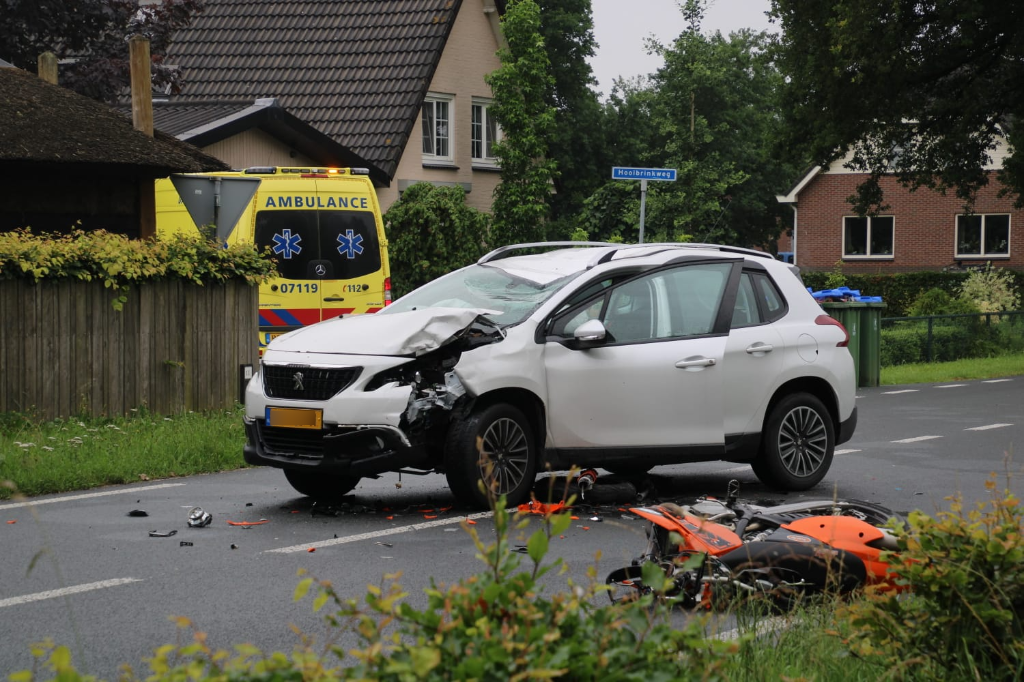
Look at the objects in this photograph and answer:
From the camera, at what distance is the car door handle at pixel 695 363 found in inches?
380

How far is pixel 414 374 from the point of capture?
29.1ft

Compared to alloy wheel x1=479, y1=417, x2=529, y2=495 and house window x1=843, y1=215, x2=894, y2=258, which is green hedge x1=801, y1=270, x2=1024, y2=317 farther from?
alloy wheel x1=479, y1=417, x2=529, y2=495

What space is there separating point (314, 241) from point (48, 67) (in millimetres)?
6072

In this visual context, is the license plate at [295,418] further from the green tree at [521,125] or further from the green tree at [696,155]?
the green tree at [696,155]

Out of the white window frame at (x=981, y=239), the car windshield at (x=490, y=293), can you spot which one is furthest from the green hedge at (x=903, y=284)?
the car windshield at (x=490, y=293)

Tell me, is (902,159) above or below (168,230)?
above

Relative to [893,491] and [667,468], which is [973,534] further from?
[667,468]

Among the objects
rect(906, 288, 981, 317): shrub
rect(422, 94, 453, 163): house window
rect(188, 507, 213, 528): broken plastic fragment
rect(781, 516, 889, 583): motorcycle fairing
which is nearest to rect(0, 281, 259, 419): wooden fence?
rect(188, 507, 213, 528): broken plastic fragment

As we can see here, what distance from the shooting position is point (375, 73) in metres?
33.1

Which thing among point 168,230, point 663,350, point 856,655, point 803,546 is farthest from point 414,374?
point 168,230

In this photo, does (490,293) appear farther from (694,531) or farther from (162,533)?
(694,531)

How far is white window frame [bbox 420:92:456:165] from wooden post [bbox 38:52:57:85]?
45.6 ft

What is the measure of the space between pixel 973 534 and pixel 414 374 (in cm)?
509

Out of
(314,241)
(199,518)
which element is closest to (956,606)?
(199,518)
